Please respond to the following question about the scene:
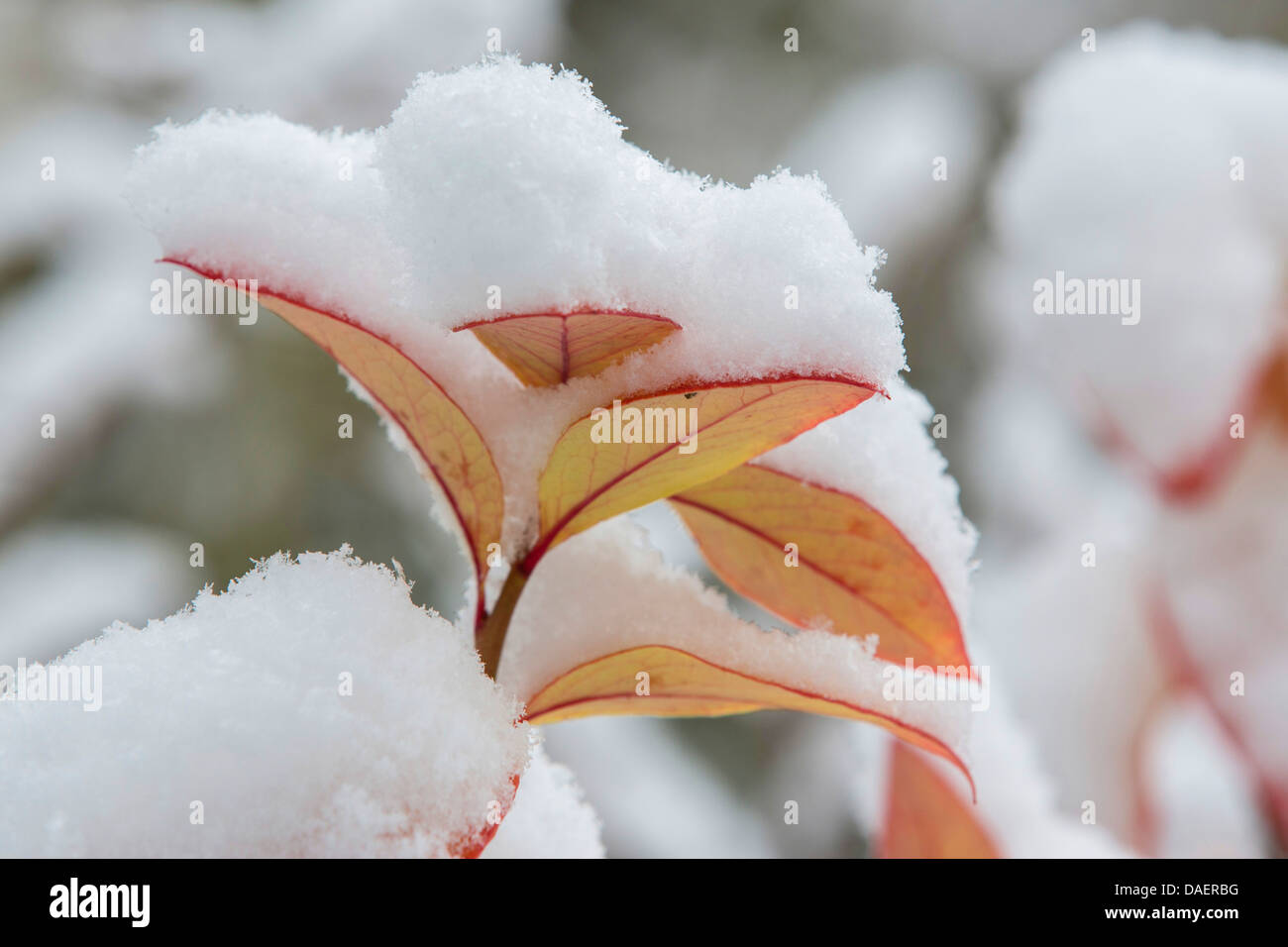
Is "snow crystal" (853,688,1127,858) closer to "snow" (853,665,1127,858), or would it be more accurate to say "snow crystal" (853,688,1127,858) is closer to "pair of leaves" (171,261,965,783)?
"snow" (853,665,1127,858)

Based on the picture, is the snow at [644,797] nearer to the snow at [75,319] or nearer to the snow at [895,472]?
the snow at [75,319]

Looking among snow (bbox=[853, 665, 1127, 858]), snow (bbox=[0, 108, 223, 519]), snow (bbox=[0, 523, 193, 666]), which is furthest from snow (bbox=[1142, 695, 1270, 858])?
snow (bbox=[0, 108, 223, 519])

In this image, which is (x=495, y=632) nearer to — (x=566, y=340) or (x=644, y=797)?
(x=566, y=340)

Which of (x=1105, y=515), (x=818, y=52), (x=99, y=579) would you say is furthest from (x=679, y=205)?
(x=818, y=52)

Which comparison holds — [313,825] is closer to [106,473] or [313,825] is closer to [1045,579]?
[1045,579]

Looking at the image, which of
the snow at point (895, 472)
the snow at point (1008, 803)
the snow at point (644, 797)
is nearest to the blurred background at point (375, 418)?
the snow at point (644, 797)

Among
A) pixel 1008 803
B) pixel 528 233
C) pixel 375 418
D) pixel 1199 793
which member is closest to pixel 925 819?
pixel 1008 803
